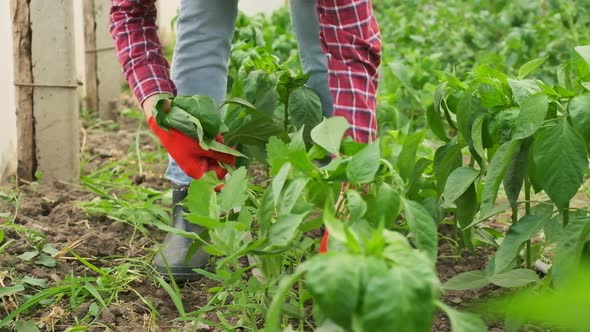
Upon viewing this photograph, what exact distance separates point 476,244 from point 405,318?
126cm

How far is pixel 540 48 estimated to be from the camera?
3994 mm

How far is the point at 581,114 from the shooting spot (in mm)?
1330

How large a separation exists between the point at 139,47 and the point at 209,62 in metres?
0.20

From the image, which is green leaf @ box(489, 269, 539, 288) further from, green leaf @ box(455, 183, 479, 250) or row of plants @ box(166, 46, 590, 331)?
green leaf @ box(455, 183, 479, 250)

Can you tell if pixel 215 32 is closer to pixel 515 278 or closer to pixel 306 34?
pixel 306 34

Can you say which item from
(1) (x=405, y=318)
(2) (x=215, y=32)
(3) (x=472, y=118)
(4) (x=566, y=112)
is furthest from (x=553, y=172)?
(2) (x=215, y=32)

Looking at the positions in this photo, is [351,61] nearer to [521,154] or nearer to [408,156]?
[408,156]

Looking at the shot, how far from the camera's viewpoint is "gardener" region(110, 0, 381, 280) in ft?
5.89

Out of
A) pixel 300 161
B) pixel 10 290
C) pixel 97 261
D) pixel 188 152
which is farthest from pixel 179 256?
pixel 300 161

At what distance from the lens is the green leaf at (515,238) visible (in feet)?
4.95

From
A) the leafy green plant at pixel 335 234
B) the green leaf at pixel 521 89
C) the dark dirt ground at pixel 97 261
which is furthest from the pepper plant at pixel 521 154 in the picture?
the dark dirt ground at pixel 97 261

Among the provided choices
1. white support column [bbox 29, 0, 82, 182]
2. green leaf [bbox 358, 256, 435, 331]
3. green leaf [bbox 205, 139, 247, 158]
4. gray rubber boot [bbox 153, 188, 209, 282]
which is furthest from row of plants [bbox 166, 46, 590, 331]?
white support column [bbox 29, 0, 82, 182]

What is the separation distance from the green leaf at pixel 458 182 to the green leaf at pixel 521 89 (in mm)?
173

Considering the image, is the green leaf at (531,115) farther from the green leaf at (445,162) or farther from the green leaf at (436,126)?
the green leaf at (436,126)
